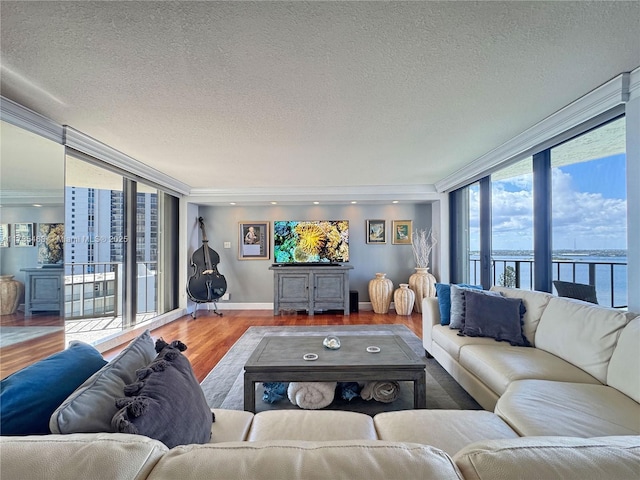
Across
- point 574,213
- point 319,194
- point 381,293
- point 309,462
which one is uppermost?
point 319,194

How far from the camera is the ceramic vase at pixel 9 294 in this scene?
2004 millimetres

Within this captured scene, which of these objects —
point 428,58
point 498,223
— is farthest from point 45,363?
point 498,223

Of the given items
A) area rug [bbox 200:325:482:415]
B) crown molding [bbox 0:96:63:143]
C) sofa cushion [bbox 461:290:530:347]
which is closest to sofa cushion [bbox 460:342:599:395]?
sofa cushion [bbox 461:290:530:347]

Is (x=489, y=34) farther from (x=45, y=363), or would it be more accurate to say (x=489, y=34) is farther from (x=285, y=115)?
(x=45, y=363)

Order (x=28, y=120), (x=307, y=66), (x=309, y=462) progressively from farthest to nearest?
1. (x=28, y=120)
2. (x=307, y=66)
3. (x=309, y=462)

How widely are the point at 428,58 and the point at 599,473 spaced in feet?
5.92

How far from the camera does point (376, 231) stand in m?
5.52

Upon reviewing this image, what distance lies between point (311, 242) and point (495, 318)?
3.49 metres

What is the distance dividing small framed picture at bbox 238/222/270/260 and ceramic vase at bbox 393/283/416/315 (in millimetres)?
2569

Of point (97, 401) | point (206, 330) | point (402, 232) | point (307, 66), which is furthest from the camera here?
point (402, 232)

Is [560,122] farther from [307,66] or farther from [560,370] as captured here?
[307,66]

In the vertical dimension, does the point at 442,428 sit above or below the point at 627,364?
below

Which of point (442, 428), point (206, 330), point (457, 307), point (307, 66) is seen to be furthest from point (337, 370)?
point (206, 330)

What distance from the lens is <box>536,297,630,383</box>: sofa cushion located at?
1.70 meters
